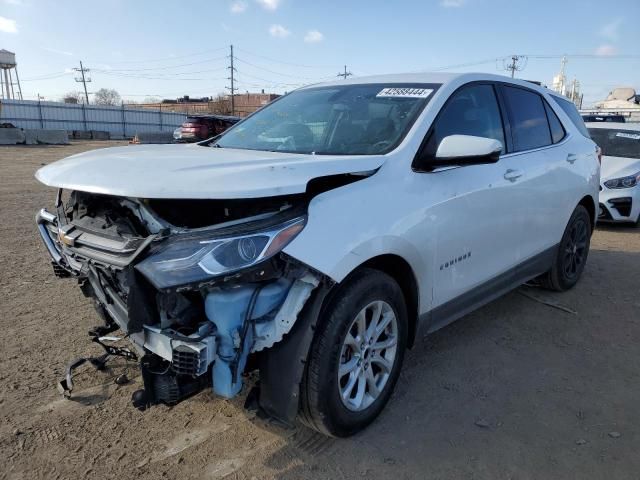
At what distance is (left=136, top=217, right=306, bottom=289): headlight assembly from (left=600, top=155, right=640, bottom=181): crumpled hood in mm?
7740

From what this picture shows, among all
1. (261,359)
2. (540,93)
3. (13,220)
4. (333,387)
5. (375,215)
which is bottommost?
(13,220)

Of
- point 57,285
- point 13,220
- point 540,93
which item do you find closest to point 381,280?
point 540,93

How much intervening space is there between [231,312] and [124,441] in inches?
41.9

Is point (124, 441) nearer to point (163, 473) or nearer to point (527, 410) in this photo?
point (163, 473)

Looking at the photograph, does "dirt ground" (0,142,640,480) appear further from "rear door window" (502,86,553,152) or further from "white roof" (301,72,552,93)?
"white roof" (301,72,552,93)

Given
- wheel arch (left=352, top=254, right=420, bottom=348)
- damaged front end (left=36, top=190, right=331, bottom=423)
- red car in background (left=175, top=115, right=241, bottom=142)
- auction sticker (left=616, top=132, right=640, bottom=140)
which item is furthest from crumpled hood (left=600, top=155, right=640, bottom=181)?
red car in background (left=175, top=115, right=241, bottom=142)

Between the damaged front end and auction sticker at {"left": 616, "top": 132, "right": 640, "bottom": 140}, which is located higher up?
auction sticker at {"left": 616, "top": 132, "right": 640, "bottom": 140}

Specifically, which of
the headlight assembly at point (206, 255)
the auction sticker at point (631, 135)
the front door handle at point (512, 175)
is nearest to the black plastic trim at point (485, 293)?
the front door handle at point (512, 175)

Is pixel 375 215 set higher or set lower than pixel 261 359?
higher

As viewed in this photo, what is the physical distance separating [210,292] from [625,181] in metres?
8.02

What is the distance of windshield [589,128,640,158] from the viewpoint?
29.5ft

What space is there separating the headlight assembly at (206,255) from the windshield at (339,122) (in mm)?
1010

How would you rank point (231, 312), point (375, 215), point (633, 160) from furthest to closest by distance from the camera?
point (633, 160) < point (375, 215) < point (231, 312)

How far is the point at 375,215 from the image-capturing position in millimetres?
2518
